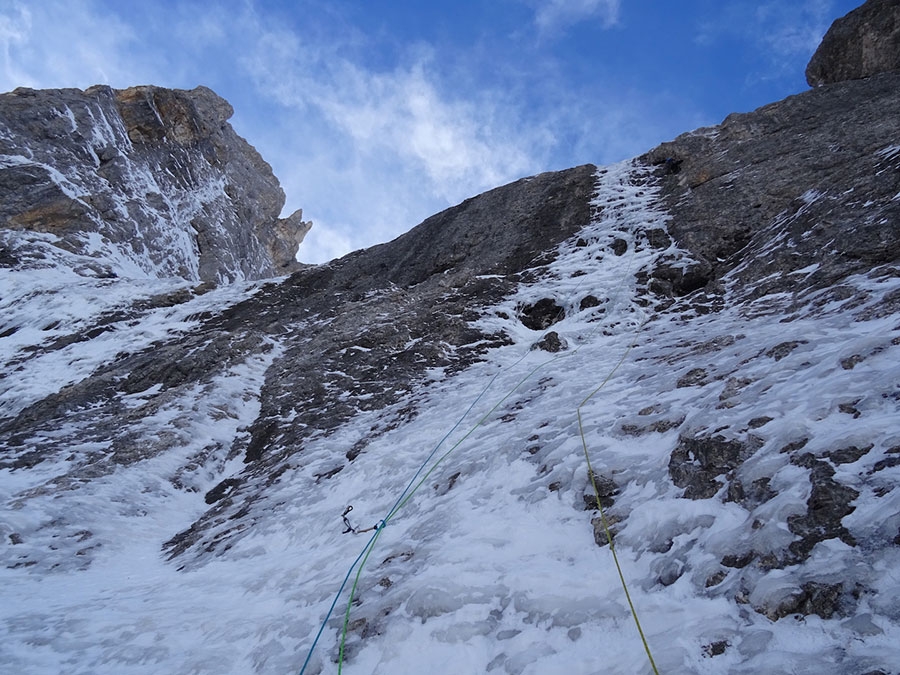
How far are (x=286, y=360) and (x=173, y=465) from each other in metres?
5.06

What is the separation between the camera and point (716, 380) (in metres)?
6.46

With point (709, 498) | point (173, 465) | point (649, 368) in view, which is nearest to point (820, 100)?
point (649, 368)

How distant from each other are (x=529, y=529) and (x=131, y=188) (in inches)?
1662

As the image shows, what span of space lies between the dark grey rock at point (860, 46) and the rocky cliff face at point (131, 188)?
1394 inches

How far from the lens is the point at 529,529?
525 cm

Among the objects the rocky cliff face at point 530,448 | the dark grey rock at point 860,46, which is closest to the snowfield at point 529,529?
the rocky cliff face at point 530,448

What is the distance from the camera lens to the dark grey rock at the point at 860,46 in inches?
751

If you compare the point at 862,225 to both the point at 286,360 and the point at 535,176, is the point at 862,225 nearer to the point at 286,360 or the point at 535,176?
the point at 286,360

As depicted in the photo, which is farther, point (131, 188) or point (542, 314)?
point (131, 188)

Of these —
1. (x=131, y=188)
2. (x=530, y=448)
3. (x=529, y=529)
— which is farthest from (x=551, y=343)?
(x=131, y=188)

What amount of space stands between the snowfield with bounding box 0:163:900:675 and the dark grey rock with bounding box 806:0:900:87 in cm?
1588

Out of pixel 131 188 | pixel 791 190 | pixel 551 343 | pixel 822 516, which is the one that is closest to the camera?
pixel 822 516

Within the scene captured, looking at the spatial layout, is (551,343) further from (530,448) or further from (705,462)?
(705,462)

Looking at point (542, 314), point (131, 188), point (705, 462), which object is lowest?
point (705, 462)
